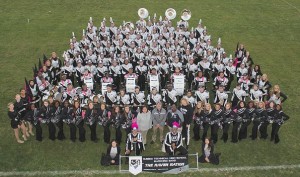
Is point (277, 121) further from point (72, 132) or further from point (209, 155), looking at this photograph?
point (72, 132)

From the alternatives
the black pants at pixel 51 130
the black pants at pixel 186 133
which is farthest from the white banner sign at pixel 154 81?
the black pants at pixel 51 130

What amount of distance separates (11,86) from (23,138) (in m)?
4.37

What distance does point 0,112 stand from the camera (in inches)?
553

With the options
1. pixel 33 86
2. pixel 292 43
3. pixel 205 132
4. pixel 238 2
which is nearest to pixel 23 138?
pixel 33 86

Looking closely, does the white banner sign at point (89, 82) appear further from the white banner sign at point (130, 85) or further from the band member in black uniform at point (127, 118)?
the band member in black uniform at point (127, 118)

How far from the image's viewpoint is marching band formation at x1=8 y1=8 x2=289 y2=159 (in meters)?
11.6

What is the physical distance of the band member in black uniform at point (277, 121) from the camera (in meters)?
11.6

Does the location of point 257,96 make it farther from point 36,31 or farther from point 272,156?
point 36,31

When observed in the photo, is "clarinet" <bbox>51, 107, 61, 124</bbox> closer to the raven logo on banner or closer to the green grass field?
the green grass field

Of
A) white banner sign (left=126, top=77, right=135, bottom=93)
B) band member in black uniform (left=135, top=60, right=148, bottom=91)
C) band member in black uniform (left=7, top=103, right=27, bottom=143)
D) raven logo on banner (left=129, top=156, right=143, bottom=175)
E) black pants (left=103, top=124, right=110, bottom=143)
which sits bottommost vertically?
raven logo on banner (left=129, top=156, right=143, bottom=175)

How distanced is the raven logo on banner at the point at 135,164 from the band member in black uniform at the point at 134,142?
0.47 m

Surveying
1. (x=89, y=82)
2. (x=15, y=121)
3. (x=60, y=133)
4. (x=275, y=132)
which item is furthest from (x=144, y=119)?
(x=275, y=132)

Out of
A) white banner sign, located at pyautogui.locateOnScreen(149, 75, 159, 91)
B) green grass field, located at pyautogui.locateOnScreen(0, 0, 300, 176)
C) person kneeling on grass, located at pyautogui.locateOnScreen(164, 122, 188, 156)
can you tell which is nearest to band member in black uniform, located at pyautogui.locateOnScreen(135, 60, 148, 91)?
white banner sign, located at pyautogui.locateOnScreen(149, 75, 159, 91)

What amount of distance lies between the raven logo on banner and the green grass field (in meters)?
0.68
